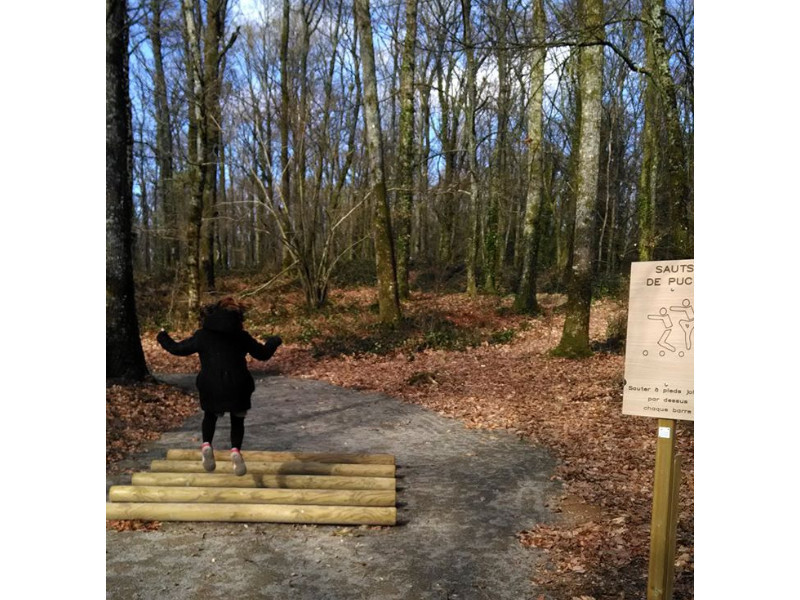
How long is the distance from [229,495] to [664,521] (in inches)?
117

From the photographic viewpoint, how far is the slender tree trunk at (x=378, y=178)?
11.8 m

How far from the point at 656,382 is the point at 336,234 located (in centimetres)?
1275

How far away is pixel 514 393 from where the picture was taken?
8.29 m

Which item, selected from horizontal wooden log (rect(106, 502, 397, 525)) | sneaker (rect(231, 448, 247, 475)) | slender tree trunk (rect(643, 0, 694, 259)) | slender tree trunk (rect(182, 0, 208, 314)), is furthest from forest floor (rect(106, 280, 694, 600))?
slender tree trunk (rect(643, 0, 694, 259))

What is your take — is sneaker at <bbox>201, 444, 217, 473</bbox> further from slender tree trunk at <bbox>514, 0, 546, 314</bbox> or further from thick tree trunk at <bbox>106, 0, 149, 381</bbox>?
slender tree trunk at <bbox>514, 0, 546, 314</bbox>

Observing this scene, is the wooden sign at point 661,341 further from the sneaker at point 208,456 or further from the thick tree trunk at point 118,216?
the thick tree trunk at point 118,216

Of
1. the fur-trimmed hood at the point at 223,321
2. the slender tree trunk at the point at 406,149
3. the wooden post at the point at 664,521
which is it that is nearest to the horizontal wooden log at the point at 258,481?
the fur-trimmed hood at the point at 223,321

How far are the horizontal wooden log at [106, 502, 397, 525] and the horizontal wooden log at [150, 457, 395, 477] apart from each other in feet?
2.04

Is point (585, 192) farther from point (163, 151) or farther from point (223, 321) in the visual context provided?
point (163, 151)
